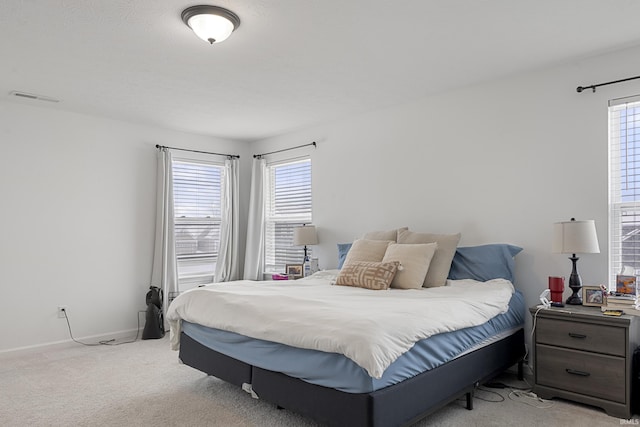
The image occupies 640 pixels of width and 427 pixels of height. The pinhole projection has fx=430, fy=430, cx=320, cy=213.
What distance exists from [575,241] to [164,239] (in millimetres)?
4287

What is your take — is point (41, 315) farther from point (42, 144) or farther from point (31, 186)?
point (42, 144)

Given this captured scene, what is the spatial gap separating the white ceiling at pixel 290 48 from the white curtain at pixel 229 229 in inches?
61.3

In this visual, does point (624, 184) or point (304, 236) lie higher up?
point (624, 184)

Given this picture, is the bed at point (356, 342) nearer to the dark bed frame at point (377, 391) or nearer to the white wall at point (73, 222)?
the dark bed frame at point (377, 391)

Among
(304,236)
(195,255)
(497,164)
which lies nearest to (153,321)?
(195,255)

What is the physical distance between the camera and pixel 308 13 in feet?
8.45

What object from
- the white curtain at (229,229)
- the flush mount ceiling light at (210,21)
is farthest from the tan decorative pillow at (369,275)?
the white curtain at (229,229)

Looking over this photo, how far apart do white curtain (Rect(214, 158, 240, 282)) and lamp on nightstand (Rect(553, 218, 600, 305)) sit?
4048 mm

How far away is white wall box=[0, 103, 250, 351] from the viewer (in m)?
4.27

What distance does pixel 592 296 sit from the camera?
3.00 metres

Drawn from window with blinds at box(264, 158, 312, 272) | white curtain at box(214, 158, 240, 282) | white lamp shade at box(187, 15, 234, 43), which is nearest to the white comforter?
white lamp shade at box(187, 15, 234, 43)

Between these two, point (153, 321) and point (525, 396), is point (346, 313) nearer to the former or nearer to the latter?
point (525, 396)

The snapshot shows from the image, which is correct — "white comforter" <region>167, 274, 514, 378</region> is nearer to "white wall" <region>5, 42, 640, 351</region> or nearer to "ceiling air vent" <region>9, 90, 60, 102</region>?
"white wall" <region>5, 42, 640, 351</region>

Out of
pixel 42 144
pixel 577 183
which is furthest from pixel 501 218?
pixel 42 144
